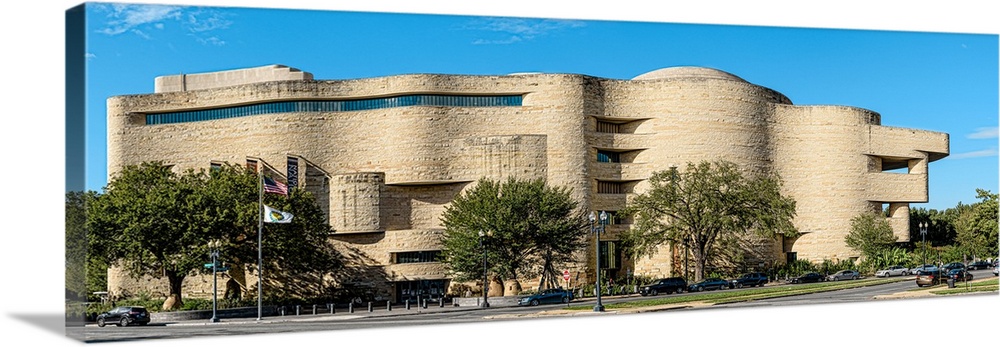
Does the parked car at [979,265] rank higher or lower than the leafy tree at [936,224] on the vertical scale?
lower

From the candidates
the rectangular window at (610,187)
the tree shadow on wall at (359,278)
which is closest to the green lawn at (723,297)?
the tree shadow on wall at (359,278)

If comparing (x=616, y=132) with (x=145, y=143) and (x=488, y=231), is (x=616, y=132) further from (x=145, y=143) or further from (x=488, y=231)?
(x=145, y=143)

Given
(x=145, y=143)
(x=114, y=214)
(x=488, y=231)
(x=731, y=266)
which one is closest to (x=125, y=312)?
(x=114, y=214)

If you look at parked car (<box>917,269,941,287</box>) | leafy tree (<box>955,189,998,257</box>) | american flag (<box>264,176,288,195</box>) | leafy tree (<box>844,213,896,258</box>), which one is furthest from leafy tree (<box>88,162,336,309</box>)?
leafy tree (<box>955,189,998,257</box>)

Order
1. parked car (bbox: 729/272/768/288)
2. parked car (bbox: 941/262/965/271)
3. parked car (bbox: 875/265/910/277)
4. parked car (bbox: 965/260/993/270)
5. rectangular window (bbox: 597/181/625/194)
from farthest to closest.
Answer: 1. rectangular window (bbox: 597/181/625/194)
2. parked car (bbox: 875/265/910/277)
3. parked car (bbox: 729/272/768/288)
4. parked car (bbox: 941/262/965/271)
5. parked car (bbox: 965/260/993/270)

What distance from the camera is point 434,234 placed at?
7456cm

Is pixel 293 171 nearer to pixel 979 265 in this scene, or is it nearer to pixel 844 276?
pixel 844 276

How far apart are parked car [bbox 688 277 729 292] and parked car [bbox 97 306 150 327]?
2998 cm

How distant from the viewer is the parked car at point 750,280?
228ft

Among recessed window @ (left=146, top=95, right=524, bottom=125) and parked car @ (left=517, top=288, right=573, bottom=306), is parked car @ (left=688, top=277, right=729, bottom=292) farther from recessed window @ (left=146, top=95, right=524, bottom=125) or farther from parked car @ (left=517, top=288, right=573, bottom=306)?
recessed window @ (left=146, top=95, right=524, bottom=125)

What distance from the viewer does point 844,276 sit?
74.7m

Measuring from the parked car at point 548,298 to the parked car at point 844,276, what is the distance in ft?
74.2

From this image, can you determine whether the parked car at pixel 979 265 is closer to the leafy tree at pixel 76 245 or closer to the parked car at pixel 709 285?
the parked car at pixel 709 285

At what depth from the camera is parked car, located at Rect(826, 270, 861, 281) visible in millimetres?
74312
